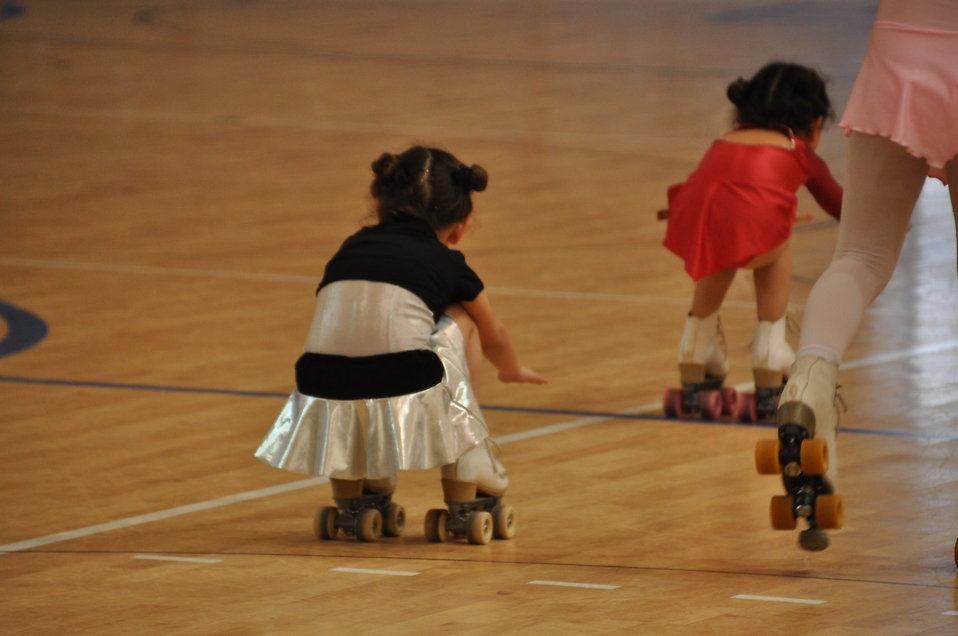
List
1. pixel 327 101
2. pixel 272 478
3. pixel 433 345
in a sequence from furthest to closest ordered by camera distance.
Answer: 1. pixel 327 101
2. pixel 272 478
3. pixel 433 345

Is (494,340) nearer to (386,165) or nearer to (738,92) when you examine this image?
(386,165)

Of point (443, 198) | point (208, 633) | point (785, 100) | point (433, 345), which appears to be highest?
point (785, 100)

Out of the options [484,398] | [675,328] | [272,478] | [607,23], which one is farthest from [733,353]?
[607,23]

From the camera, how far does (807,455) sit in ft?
9.33

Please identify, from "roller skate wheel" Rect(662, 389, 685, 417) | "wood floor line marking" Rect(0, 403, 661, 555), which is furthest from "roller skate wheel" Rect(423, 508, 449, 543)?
"roller skate wheel" Rect(662, 389, 685, 417)

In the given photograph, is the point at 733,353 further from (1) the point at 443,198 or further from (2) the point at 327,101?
(2) the point at 327,101

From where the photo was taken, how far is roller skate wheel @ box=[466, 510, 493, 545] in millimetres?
3508

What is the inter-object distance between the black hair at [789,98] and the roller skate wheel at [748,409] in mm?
784

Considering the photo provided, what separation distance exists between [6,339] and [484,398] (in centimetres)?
166

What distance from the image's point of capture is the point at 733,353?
18.0ft

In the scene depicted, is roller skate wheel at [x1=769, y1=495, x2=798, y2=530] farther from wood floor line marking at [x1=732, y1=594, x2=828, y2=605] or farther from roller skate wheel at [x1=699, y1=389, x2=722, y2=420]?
roller skate wheel at [x1=699, y1=389, x2=722, y2=420]

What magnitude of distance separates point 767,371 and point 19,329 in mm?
2527

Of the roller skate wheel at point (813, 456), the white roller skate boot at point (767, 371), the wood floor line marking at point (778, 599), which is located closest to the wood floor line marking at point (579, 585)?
the wood floor line marking at point (778, 599)

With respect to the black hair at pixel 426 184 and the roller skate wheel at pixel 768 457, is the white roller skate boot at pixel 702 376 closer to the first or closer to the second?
the black hair at pixel 426 184
